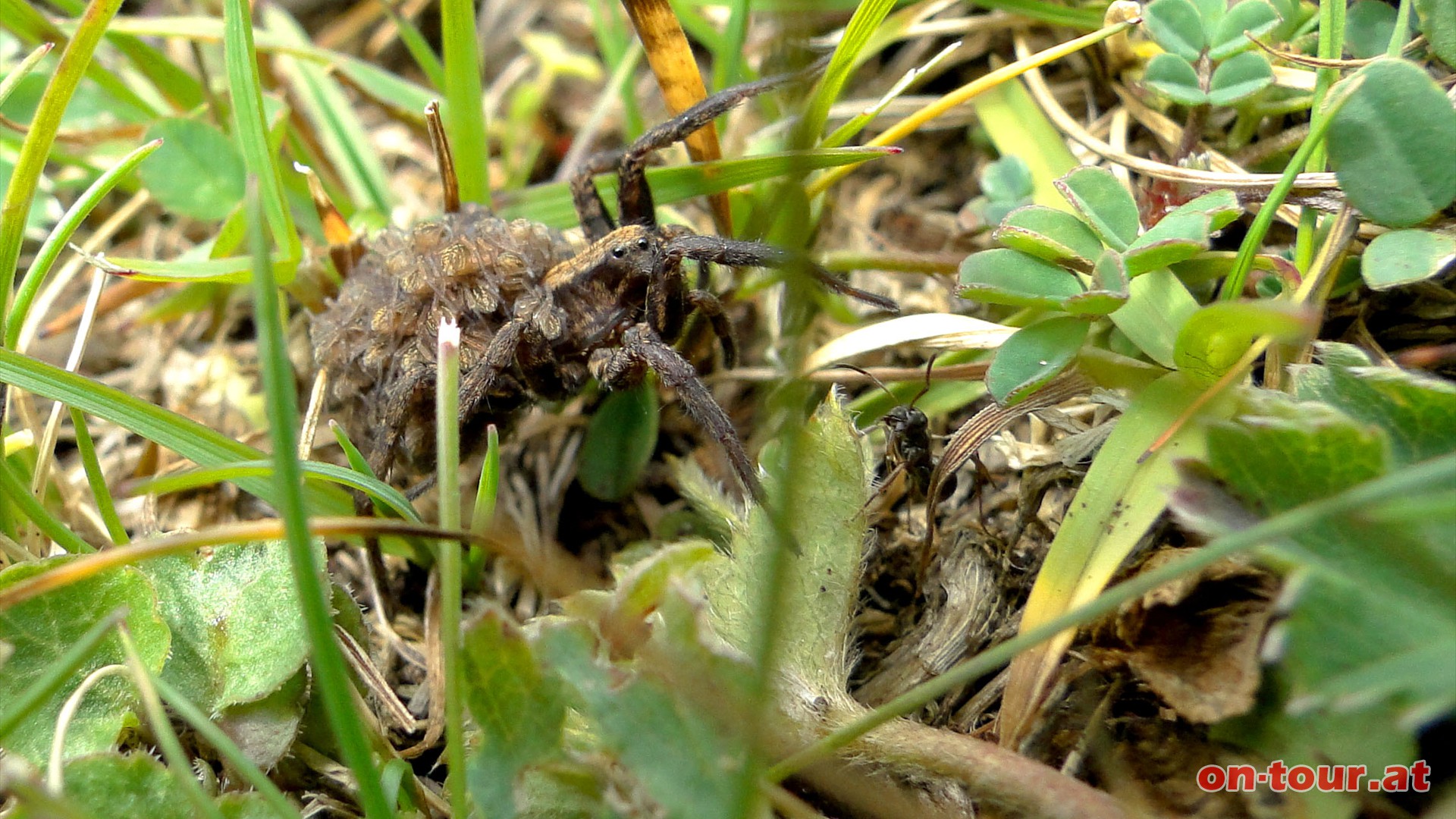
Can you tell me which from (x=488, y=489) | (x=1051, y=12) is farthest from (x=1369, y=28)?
(x=488, y=489)

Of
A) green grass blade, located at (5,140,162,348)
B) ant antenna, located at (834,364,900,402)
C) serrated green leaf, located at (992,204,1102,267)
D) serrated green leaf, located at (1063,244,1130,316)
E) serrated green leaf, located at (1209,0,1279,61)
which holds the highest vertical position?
green grass blade, located at (5,140,162,348)

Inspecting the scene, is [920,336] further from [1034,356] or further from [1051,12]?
[1051,12]

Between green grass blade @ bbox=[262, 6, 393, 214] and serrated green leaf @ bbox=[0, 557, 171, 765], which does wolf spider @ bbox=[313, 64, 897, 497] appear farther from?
serrated green leaf @ bbox=[0, 557, 171, 765]

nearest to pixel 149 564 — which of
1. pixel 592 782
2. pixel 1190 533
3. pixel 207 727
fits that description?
pixel 207 727

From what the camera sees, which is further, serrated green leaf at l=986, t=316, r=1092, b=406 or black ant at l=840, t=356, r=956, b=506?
black ant at l=840, t=356, r=956, b=506

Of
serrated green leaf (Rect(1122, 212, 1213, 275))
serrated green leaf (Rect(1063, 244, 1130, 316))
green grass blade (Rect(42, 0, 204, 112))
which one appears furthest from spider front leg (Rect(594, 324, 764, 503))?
green grass blade (Rect(42, 0, 204, 112))

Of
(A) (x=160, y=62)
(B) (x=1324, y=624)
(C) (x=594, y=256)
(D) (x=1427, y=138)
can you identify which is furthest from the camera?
(A) (x=160, y=62)

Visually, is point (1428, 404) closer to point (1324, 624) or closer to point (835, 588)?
point (1324, 624)
